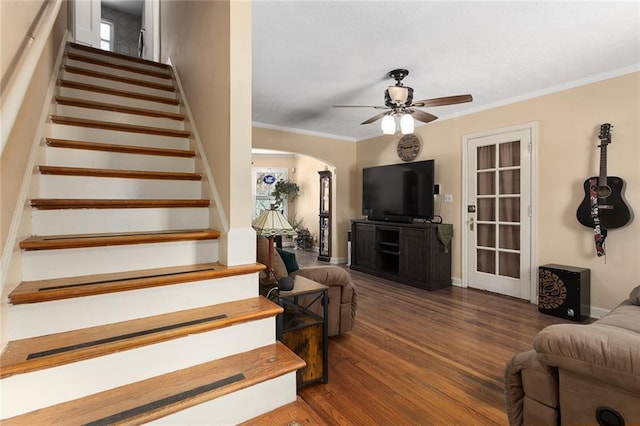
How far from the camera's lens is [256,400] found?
53.4 inches

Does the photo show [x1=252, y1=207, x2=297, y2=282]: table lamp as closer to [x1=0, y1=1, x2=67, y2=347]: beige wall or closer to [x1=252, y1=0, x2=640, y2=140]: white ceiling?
[x1=0, y1=1, x2=67, y2=347]: beige wall

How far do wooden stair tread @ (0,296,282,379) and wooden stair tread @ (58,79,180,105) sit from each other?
229 cm

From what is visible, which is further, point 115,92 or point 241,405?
point 115,92

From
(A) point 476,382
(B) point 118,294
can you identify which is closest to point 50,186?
(B) point 118,294

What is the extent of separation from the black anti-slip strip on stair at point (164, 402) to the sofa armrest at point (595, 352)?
1.24 m

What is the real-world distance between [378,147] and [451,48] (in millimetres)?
3158

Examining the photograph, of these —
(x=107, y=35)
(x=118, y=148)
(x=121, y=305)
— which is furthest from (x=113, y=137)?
(x=107, y=35)

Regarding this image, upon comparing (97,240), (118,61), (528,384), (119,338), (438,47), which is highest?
(118,61)

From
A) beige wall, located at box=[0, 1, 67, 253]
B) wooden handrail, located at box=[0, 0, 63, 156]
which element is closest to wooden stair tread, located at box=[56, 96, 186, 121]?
beige wall, located at box=[0, 1, 67, 253]

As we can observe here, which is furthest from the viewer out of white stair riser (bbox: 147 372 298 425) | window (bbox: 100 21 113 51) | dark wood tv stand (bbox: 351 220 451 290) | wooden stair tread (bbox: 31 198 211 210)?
window (bbox: 100 21 113 51)

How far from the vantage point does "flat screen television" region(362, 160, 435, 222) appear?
4.63m

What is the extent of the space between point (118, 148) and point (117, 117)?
58 centimetres

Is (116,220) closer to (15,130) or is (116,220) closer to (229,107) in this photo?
(15,130)

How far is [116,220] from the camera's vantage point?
75.6 inches
